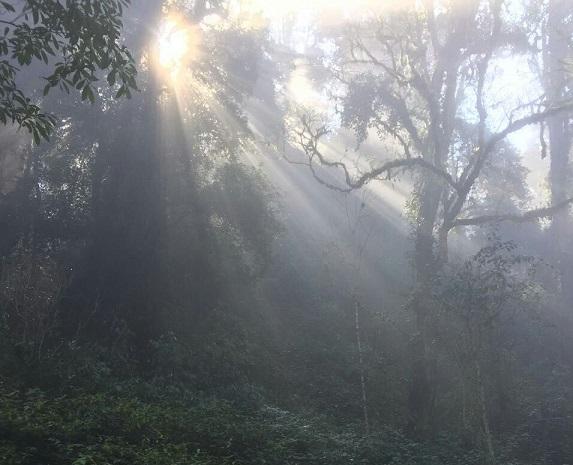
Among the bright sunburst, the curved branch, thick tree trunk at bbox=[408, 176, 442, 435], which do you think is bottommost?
thick tree trunk at bbox=[408, 176, 442, 435]

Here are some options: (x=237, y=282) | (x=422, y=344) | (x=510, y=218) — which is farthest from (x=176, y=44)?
(x=422, y=344)

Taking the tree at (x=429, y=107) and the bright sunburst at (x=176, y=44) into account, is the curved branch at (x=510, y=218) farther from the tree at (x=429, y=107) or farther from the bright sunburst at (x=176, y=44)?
the bright sunburst at (x=176, y=44)

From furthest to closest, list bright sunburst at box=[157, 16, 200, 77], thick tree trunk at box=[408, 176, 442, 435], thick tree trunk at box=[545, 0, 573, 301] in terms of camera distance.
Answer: thick tree trunk at box=[545, 0, 573, 301] < bright sunburst at box=[157, 16, 200, 77] < thick tree trunk at box=[408, 176, 442, 435]

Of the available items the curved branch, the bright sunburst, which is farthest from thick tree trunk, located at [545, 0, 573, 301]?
the bright sunburst

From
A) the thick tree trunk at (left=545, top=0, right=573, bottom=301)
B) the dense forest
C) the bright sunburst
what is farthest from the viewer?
the thick tree trunk at (left=545, top=0, right=573, bottom=301)

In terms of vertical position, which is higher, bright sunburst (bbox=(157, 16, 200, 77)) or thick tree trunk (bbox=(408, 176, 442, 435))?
bright sunburst (bbox=(157, 16, 200, 77))

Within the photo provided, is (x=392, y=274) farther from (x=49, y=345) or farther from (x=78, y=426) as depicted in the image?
(x=78, y=426)

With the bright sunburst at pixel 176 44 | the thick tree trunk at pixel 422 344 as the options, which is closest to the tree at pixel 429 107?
the thick tree trunk at pixel 422 344

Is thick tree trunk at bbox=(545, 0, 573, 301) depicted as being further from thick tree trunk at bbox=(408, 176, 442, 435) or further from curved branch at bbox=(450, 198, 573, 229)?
thick tree trunk at bbox=(408, 176, 442, 435)

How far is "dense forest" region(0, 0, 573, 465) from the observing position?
380 inches

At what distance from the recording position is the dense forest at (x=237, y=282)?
9.64 meters

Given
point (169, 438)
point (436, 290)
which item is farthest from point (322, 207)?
point (169, 438)

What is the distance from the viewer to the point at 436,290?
16453 millimetres

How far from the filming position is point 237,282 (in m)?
19.9
